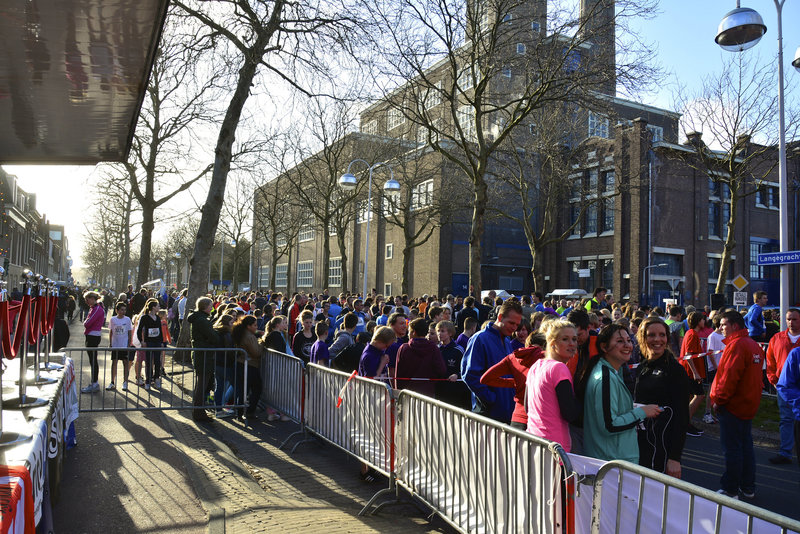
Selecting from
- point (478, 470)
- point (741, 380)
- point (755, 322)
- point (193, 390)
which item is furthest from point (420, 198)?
point (478, 470)

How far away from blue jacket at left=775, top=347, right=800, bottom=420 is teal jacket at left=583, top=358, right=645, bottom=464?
3.56 metres

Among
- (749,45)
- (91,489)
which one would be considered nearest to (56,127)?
(91,489)

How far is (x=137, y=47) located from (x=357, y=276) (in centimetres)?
4920

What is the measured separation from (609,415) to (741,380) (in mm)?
2884

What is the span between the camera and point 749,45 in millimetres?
13461

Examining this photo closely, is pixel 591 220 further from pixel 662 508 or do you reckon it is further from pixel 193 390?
pixel 662 508

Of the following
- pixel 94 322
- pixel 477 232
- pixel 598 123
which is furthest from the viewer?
pixel 477 232

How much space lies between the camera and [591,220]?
1655 inches

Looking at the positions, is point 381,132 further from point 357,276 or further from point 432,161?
point 357,276

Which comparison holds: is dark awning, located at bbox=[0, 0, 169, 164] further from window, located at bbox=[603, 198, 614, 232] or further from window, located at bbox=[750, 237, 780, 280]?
window, located at bbox=[750, 237, 780, 280]

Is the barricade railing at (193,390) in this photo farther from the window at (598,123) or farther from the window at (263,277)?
the window at (263,277)

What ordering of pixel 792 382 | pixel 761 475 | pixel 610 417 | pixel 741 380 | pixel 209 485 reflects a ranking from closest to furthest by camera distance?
pixel 610 417
pixel 741 380
pixel 209 485
pixel 792 382
pixel 761 475

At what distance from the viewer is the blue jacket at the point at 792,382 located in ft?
21.5

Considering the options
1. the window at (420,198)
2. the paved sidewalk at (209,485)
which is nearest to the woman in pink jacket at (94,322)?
the paved sidewalk at (209,485)
